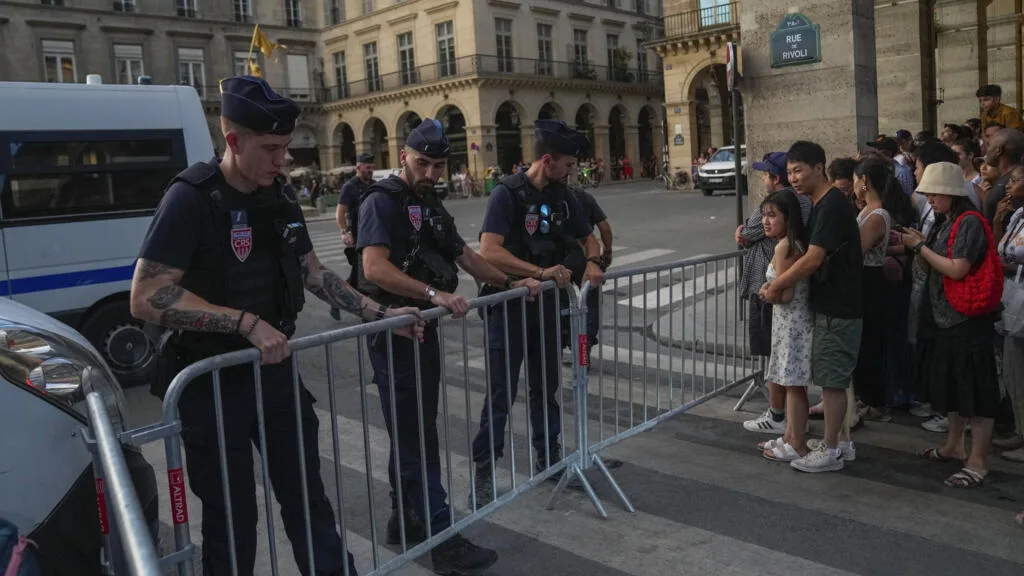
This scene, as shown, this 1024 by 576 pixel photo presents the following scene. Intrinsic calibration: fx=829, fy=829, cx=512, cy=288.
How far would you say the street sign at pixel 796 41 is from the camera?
840 cm

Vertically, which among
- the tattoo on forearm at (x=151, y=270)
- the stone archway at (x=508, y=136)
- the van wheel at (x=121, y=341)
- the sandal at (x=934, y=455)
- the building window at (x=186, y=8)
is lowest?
the sandal at (x=934, y=455)

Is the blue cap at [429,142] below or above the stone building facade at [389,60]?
below

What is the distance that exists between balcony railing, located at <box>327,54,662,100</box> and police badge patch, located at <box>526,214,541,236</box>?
127 ft

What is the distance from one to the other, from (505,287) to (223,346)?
2.04 metres

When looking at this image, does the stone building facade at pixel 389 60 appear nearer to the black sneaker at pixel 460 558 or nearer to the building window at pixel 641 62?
the building window at pixel 641 62

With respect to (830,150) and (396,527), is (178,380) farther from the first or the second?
(830,150)

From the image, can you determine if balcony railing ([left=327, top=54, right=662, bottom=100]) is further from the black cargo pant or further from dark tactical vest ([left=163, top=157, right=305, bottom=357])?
the black cargo pant

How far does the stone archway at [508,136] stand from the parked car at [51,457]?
43.9 metres

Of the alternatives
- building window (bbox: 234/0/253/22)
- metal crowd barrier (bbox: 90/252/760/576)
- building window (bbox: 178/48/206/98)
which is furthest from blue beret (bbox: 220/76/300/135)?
building window (bbox: 234/0/253/22)

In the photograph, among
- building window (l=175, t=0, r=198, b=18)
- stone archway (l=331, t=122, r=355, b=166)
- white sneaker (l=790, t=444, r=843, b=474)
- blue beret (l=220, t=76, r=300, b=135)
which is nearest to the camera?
blue beret (l=220, t=76, r=300, b=135)

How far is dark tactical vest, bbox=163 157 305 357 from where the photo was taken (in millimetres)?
2951

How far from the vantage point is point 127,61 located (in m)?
42.9

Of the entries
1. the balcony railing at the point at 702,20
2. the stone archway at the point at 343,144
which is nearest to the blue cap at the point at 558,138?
the balcony railing at the point at 702,20

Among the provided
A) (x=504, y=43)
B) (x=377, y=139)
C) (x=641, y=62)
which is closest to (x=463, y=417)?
(x=504, y=43)
